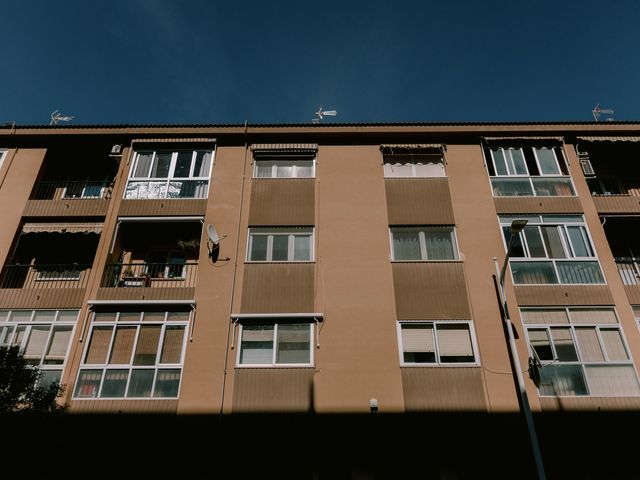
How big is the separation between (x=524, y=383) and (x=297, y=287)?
7.01 m

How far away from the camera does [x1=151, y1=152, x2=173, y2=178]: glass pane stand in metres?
15.2

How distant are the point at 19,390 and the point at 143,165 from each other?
844 cm

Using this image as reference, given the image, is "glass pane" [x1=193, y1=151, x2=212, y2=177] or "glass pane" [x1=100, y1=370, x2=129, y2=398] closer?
"glass pane" [x1=100, y1=370, x2=129, y2=398]

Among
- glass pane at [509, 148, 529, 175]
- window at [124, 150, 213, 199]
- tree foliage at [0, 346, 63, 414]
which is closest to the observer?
tree foliage at [0, 346, 63, 414]

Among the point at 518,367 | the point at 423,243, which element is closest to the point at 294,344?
the point at 423,243

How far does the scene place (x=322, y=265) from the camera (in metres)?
13.3

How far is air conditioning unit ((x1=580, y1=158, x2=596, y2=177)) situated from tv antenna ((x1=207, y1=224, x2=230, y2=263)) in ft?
43.4

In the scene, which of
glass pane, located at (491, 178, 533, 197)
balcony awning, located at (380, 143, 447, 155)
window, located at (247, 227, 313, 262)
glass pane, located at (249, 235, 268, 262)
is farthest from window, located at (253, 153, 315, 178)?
glass pane, located at (491, 178, 533, 197)

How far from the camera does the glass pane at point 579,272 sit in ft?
42.7

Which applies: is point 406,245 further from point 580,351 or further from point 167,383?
point 167,383

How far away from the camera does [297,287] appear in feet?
42.5

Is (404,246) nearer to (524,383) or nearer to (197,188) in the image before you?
(524,383)

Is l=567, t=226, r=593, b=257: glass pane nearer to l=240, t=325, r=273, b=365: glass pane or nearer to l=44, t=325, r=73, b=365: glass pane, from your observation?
l=240, t=325, r=273, b=365: glass pane

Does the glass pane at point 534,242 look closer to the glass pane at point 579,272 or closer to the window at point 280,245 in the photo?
the glass pane at point 579,272
